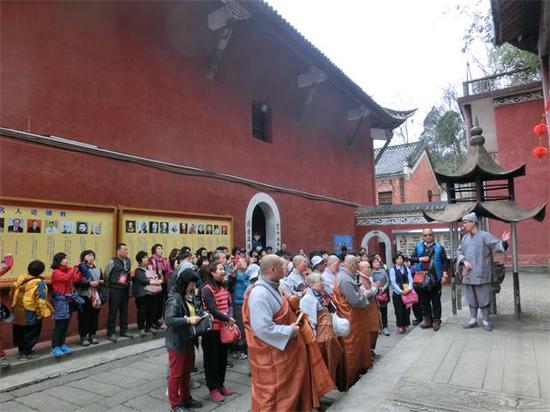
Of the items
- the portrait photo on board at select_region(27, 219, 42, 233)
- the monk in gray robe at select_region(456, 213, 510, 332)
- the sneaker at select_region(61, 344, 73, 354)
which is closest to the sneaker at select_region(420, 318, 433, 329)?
the monk in gray robe at select_region(456, 213, 510, 332)

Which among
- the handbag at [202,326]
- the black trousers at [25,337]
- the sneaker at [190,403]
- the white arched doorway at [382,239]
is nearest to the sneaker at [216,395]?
the sneaker at [190,403]

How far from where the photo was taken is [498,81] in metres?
14.8

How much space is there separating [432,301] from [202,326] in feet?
14.5

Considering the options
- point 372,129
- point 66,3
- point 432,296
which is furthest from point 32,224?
point 372,129

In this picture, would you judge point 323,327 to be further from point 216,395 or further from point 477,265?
point 477,265

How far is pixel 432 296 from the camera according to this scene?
6.91 meters

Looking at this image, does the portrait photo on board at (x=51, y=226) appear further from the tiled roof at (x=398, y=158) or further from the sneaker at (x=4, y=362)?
the tiled roof at (x=398, y=158)

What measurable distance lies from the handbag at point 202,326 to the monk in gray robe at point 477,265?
13.1 ft

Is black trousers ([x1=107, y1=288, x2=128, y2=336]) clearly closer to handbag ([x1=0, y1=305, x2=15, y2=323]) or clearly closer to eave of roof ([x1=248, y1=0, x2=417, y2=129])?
handbag ([x1=0, y1=305, x2=15, y2=323])

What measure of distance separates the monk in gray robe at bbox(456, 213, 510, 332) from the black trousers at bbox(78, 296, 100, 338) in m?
5.53

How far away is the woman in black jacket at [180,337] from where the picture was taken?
3.89 m

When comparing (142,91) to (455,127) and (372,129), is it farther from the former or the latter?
(455,127)

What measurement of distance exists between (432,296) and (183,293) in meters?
4.59

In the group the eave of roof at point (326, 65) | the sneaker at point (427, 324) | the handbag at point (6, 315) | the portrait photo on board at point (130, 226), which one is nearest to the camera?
the handbag at point (6, 315)
